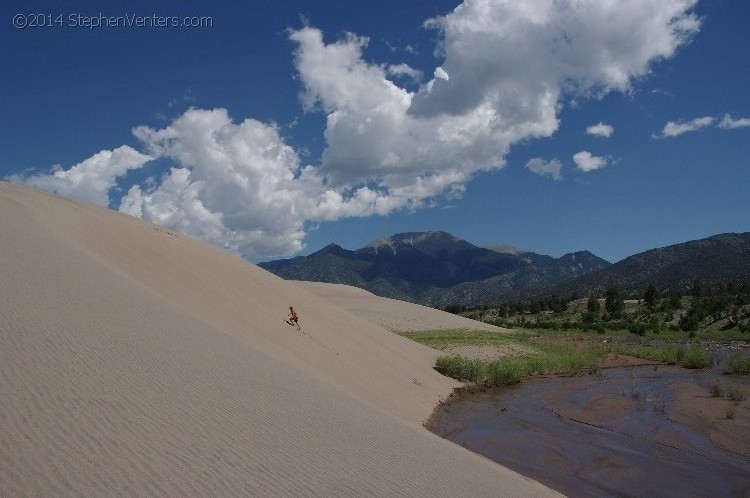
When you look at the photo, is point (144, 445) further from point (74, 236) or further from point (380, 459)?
point (74, 236)

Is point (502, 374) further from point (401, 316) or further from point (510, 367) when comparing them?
point (401, 316)

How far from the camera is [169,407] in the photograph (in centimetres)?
719

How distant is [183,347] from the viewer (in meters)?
10.9

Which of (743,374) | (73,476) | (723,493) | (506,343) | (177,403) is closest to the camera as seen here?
(73,476)

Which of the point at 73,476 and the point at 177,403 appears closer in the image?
the point at 73,476

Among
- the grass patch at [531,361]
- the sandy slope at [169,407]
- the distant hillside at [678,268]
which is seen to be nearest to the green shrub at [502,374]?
the grass patch at [531,361]

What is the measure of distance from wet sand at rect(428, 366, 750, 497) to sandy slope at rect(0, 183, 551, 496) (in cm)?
234

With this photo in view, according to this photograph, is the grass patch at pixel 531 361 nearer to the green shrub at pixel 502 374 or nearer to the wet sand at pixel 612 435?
the green shrub at pixel 502 374

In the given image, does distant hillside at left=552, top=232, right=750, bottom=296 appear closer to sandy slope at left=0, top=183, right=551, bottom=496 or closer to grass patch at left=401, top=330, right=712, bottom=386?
grass patch at left=401, top=330, right=712, bottom=386

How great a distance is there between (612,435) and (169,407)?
12.7 m

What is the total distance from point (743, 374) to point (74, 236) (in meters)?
30.8

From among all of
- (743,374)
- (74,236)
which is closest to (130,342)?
(74,236)

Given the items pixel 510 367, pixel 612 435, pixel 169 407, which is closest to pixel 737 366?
pixel 510 367

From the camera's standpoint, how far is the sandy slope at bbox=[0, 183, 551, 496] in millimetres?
5324
